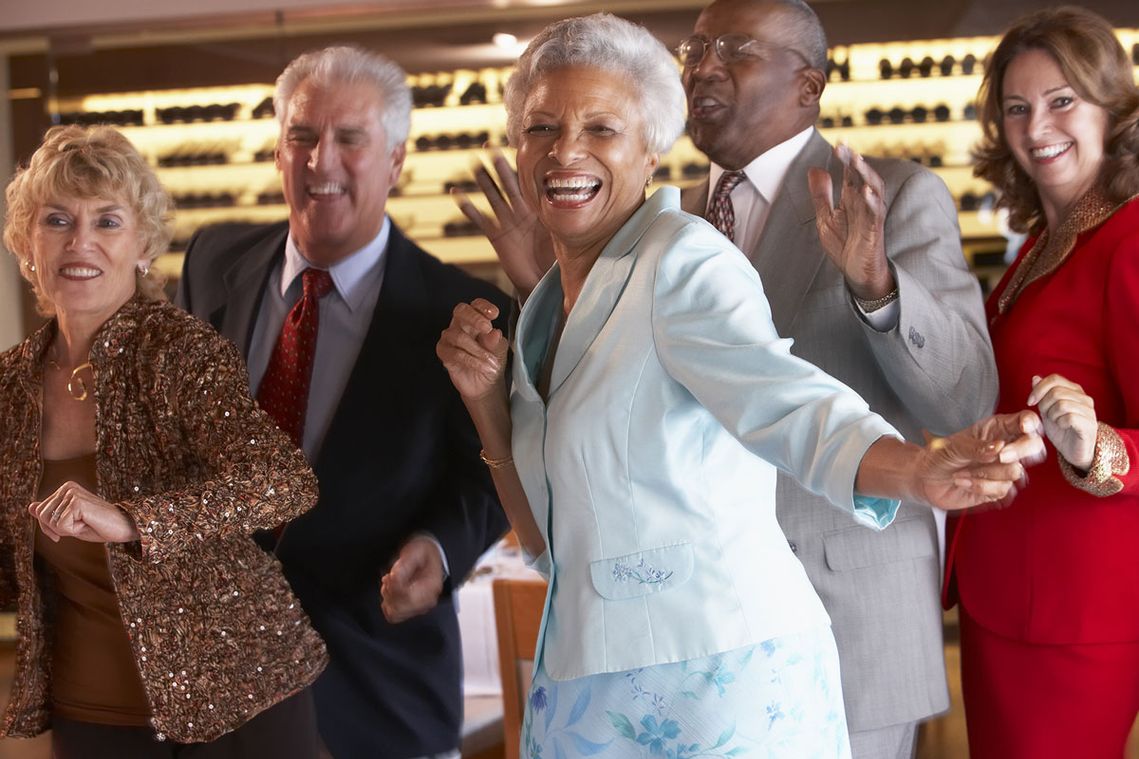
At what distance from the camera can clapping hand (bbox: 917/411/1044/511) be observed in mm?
1112

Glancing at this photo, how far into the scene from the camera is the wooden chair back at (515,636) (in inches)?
111

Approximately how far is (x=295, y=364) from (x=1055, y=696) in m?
1.48

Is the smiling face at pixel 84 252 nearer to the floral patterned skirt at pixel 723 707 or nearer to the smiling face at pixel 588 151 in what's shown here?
the smiling face at pixel 588 151

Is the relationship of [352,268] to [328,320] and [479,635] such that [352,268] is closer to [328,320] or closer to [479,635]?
[328,320]

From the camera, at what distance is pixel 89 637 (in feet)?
6.59

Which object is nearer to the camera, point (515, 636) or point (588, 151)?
point (588, 151)

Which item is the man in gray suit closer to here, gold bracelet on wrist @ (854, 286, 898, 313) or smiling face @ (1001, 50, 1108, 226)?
gold bracelet on wrist @ (854, 286, 898, 313)

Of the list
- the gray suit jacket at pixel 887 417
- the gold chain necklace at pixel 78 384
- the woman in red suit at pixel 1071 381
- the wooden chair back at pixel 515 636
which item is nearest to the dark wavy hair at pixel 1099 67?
the woman in red suit at pixel 1071 381

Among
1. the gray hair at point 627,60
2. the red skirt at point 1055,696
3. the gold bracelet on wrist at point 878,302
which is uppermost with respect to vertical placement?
the gray hair at point 627,60

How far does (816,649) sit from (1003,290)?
1.11 m

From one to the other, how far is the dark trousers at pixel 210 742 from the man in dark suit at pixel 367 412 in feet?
0.78

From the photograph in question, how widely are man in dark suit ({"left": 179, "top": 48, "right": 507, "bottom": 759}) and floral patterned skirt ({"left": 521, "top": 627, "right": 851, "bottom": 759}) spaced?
Answer: 695 mm

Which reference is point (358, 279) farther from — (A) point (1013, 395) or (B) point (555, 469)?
(A) point (1013, 395)

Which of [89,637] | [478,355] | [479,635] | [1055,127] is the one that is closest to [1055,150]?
[1055,127]
